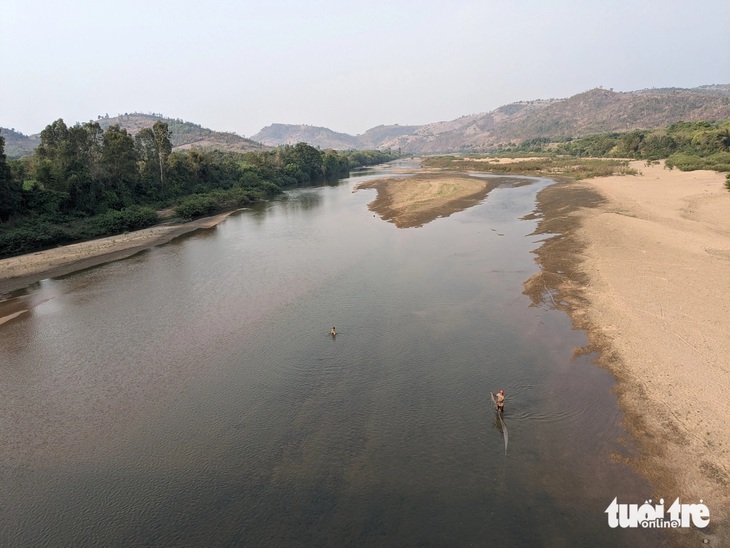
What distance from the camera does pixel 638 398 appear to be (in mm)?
14047

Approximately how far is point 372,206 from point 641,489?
51.8 m

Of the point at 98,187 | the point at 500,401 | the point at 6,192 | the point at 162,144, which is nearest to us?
the point at 500,401

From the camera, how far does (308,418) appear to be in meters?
14.3

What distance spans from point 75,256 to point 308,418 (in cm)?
3378

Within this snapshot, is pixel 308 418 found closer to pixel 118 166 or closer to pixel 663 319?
pixel 663 319

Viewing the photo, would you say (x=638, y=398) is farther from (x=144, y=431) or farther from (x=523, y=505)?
(x=144, y=431)

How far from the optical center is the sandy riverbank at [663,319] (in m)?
11.4

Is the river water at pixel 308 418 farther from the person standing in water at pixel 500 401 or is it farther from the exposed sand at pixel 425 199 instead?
the exposed sand at pixel 425 199

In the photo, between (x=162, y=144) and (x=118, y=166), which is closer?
(x=118, y=166)

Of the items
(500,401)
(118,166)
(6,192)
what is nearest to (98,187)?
(118,166)

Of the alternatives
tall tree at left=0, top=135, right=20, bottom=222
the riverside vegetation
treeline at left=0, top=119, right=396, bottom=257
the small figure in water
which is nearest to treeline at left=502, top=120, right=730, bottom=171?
the riverside vegetation

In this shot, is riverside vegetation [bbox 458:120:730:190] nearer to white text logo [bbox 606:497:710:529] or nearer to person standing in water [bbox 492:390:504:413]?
person standing in water [bbox 492:390:504:413]

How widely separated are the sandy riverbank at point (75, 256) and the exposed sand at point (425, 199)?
25595 millimetres

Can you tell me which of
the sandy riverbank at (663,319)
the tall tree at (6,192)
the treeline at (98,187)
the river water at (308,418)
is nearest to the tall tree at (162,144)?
the treeline at (98,187)
